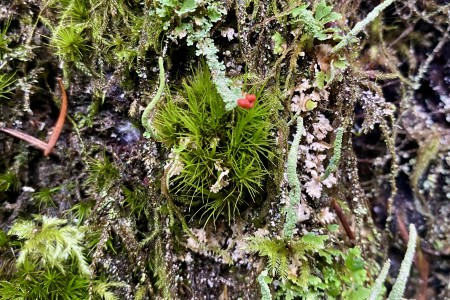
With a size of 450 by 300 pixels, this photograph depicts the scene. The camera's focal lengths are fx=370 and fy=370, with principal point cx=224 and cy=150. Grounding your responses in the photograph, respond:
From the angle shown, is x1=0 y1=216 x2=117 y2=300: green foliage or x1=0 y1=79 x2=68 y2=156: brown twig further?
x1=0 y1=79 x2=68 y2=156: brown twig

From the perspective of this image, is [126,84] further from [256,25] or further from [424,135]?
[424,135]

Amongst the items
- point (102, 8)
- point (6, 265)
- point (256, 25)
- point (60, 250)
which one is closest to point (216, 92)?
point (256, 25)

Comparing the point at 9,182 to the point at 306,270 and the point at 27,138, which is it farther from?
the point at 306,270

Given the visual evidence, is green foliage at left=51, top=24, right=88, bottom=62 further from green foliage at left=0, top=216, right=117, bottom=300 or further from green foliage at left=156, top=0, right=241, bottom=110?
green foliage at left=0, top=216, right=117, bottom=300

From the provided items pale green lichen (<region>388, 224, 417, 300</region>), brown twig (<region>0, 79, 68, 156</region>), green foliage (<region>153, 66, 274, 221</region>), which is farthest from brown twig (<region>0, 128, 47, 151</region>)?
pale green lichen (<region>388, 224, 417, 300</region>)

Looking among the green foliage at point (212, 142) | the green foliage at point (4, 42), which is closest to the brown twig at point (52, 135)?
the green foliage at point (4, 42)
